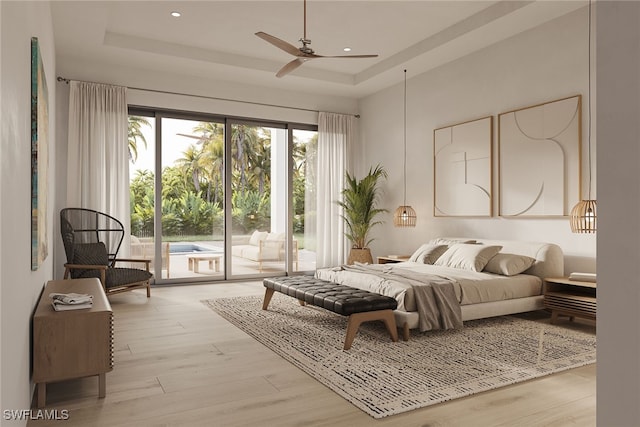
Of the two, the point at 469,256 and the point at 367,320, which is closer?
the point at 367,320

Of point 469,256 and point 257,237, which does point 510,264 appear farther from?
point 257,237

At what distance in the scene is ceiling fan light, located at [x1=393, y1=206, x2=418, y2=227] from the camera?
6465 mm

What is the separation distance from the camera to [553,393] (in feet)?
8.89

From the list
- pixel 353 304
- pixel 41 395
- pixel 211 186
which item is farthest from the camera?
pixel 211 186

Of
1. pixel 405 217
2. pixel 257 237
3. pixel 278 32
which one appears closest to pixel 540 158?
pixel 405 217

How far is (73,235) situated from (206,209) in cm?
195

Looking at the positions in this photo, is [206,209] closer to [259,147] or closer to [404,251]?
[259,147]

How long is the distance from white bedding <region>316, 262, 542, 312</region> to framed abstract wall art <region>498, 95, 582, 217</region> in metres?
0.85

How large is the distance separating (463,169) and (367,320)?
3.04 meters

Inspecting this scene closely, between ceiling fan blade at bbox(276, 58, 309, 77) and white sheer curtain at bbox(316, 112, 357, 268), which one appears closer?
ceiling fan blade at bbox(276, 58, 309, 77)

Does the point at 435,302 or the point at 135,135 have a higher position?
the point at 135,135

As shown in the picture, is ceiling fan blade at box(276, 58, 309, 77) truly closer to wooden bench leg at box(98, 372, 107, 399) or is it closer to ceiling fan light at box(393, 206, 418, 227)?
ceiling fan light at box(393, 206, 418, 227)

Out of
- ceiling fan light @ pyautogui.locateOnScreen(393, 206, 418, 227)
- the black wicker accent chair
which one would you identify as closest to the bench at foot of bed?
the black wicker accent chair

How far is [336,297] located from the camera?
371 cm
